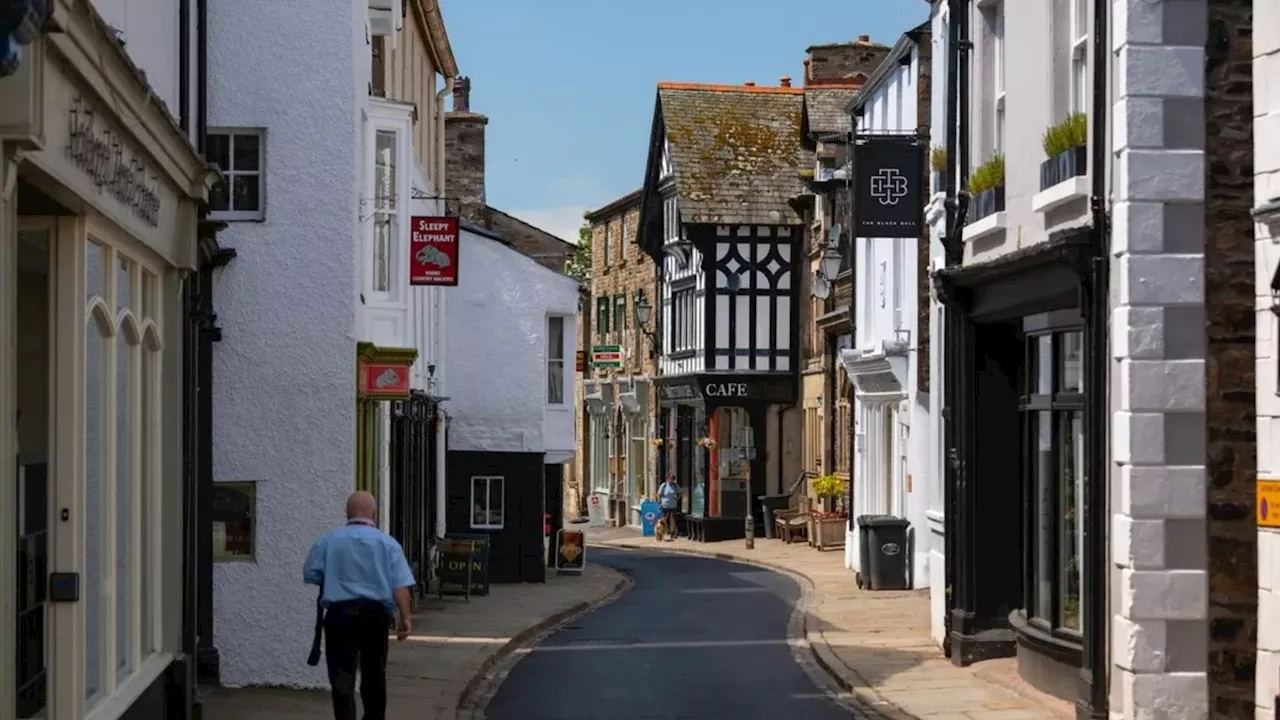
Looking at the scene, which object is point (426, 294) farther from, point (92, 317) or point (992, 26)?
point (92, 317)

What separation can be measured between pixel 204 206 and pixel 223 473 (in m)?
2.77

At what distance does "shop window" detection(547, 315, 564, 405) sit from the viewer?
118 ft

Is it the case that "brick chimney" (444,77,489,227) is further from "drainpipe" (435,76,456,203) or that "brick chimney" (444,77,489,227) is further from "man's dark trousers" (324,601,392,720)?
"man's dark trousers" (324,601,392,720)

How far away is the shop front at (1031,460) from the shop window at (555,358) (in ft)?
58.6

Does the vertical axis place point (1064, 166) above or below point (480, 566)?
above

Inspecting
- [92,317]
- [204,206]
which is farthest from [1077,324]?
[92,317]

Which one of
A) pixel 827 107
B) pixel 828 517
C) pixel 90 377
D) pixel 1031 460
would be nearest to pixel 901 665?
pixel 1031 460

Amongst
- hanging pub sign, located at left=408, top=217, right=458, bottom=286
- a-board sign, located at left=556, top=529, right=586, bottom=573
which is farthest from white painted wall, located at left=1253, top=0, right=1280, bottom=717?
a-board sign, located at left=556, top=529, right=586, bottom=573

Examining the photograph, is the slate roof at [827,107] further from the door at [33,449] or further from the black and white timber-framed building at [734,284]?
the door at [33,449]

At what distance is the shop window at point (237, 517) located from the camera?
53.8 ft

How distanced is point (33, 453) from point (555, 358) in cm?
2657

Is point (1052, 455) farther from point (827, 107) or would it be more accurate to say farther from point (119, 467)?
point (827, 107)

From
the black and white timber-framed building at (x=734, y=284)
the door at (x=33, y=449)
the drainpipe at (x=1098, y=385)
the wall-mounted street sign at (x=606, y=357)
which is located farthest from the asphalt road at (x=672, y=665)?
the wall-mounted street sign at (x=606, y=357)

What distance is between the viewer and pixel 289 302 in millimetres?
16516
